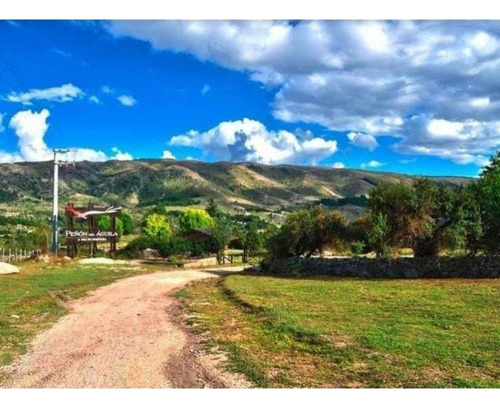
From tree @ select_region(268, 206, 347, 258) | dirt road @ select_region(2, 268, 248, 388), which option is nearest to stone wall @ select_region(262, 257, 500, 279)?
tree @ select_region(268, 206, 347, 258)

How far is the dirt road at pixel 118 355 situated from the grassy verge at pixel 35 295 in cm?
58

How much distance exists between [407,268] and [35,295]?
67.5ft

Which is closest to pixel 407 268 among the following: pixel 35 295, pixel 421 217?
pixel 421 217

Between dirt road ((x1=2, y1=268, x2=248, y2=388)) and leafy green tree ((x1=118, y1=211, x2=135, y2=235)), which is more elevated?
leafy green tree ((x1=118, y1=211, x2=135, y2=235))

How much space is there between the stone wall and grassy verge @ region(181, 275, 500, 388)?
4.73 m

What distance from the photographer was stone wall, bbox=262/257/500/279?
30.8 meters

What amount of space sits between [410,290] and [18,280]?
22.0 meters

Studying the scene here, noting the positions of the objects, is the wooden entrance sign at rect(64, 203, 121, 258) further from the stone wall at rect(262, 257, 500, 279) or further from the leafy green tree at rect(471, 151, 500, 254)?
the leafy green tree at rect(471, 151, 500, 254)

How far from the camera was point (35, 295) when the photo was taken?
25391 mm

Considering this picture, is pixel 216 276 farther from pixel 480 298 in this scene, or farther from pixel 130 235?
pixel 130 235

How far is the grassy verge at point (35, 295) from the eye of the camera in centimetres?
1555

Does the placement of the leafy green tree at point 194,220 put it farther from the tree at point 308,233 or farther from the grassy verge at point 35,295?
the tree at point 308,233

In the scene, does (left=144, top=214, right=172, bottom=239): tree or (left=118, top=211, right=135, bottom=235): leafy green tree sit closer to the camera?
(left=144, top=214, right=172, bottom=239): tree
